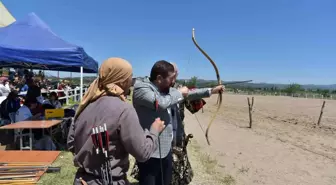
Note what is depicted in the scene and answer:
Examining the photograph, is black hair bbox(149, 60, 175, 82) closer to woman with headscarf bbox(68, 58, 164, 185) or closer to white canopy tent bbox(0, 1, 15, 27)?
woman with headscarf bbox(68, 58, 164, 185)

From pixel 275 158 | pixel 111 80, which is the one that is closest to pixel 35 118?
pixel 111 80

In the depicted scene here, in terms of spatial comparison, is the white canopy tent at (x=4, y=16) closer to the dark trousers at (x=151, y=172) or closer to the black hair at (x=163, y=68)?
the black hair at (x=163, y=68)

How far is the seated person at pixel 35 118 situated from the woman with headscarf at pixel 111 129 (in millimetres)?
4105

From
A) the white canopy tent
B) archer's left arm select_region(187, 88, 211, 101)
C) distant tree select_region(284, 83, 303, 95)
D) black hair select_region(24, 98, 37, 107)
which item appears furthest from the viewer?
distant tree select_region(284, 83, 303, 95)

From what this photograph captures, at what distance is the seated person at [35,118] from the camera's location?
5.23m

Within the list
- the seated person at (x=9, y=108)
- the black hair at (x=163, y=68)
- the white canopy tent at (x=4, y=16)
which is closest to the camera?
the black hair at (x=163, y=68)

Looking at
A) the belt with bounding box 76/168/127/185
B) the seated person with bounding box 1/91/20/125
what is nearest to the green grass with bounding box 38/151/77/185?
the seated person with bounding box 1/91/20/125

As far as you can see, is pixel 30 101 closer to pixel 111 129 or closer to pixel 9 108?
pixel 9 108

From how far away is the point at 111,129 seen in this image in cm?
140

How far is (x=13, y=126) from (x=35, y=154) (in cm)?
131

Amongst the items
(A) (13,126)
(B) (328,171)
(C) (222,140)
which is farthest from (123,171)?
(C) (222,140)

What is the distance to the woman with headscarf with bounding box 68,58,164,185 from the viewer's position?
4.57 ft

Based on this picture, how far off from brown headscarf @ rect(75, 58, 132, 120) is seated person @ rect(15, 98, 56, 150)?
4.17 m

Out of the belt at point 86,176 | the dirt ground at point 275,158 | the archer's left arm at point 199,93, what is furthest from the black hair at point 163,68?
the dirt ground at point 275,158
